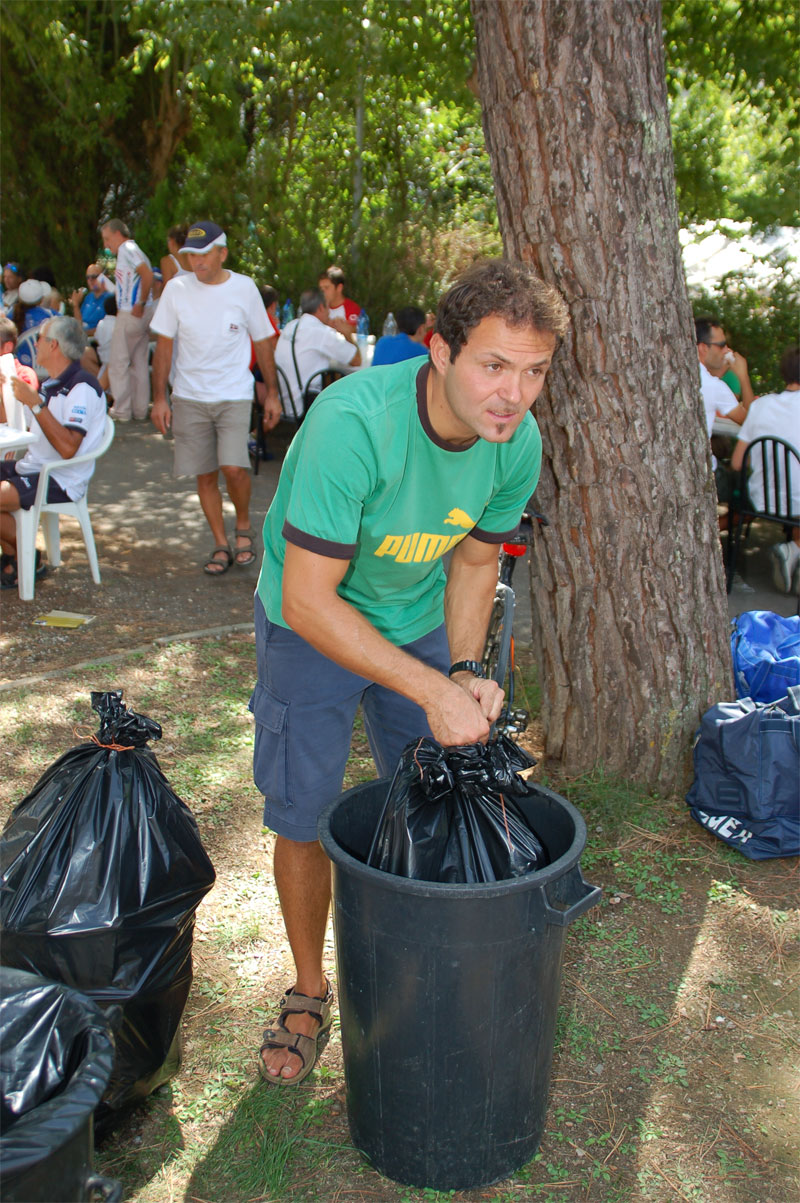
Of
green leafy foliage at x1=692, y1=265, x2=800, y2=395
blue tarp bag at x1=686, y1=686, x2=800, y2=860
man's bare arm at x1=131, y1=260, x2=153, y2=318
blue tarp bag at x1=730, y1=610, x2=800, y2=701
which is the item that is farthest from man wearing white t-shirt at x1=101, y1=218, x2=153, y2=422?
blue tarp bag at x1=686, y1=686, x2=800, y2=860

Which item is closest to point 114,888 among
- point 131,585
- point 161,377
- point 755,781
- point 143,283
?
point 755,781

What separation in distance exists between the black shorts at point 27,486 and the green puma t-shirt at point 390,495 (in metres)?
3.60

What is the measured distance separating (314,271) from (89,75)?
18.8 feet

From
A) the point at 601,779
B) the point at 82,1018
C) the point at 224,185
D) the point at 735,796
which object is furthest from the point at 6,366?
the point at 224,185

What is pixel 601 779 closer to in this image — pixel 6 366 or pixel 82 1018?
pixel 82 1018

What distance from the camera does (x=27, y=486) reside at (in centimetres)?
572

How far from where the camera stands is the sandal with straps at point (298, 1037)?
8.18 feet

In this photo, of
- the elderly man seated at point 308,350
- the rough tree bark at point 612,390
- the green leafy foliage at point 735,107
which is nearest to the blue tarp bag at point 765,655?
the rough tree bark at point 612,390

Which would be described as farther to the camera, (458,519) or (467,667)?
(467,667)

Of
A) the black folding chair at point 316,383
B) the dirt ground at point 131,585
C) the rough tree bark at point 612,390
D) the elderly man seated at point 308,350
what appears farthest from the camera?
the elderly man seated at point 308,350

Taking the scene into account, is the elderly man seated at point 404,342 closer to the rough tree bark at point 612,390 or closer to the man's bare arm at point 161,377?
the man's bare arm at point 161,377

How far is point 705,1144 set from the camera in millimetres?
2363

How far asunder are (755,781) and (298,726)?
1.72 meters

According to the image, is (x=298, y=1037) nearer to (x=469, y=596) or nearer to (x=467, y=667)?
(x=467, y=667)
